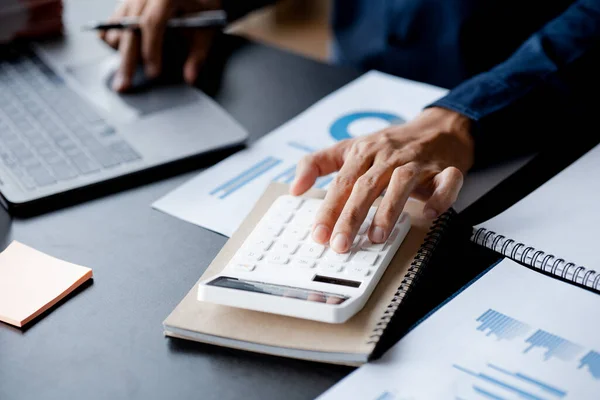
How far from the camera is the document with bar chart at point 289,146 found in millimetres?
826

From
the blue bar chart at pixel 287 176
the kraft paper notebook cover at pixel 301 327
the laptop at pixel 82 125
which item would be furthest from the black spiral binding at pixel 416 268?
the laptop at pixel 82 125

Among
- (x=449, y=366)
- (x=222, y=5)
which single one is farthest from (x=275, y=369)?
(x=222, y=5)

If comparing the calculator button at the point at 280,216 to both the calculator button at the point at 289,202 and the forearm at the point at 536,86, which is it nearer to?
the calculator button at the point at 289,202

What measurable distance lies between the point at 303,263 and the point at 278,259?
0.02m

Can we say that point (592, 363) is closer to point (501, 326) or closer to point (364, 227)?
point (501, 326)

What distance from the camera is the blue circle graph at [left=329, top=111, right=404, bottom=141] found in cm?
98

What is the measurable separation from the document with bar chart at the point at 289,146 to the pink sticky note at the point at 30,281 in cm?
15

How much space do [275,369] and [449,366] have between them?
143 mm

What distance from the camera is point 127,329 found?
0.65m

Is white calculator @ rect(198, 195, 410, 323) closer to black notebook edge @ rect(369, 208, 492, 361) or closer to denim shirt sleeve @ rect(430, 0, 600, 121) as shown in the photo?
black notebook edge @ rect(369, 208, 492, 361)

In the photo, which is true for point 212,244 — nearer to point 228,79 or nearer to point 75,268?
point 75,268

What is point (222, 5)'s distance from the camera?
132 cm

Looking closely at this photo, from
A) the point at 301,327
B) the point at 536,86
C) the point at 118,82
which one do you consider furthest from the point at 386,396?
the point at 118,82

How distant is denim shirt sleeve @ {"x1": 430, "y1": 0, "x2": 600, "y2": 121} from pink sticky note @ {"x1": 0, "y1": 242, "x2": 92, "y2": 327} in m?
0.51
